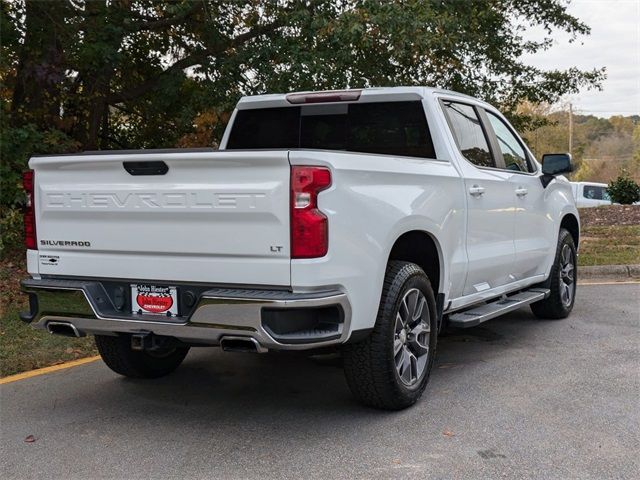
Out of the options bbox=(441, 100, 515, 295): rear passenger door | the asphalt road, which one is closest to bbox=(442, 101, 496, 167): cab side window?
bbox=(441, 100, 515, 295): rear passenger door

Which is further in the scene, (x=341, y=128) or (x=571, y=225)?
(x=571, y=225)

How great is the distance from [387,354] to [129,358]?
197cm

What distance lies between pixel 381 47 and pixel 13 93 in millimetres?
5390

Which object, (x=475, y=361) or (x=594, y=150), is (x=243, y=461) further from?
(x=594, y=150)

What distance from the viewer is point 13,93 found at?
10758 millimetres

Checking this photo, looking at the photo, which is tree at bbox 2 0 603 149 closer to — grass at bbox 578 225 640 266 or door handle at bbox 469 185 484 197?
grass at bbox 578 225 640 266

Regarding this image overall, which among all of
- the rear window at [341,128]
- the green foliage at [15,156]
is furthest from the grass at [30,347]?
the rear window at [341,128]

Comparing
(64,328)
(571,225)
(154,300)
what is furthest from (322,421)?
(571,225)

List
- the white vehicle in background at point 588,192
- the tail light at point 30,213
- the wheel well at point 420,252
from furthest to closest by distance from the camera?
1. the white vehicle in background at point 588,192
2. the wheel well at point 420,252
3. the tail light at point 30,213

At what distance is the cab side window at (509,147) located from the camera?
6.32 m

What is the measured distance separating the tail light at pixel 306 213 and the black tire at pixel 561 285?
410 centimetres

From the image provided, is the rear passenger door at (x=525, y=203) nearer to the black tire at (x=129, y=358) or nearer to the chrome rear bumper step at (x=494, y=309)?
the chrome rear bumper step at (x=494, y=309)

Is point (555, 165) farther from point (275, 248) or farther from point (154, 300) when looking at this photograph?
point (154, 300)

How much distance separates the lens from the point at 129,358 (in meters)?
5.19
